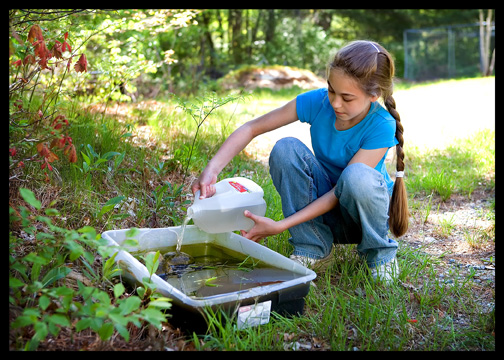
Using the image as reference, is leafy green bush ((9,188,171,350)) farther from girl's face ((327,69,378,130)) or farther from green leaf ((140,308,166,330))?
girl's face ((327,69,378,130))

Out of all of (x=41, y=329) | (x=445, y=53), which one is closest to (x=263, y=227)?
(x=41, y=329)

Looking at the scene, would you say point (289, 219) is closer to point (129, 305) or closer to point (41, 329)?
point (129, 305)

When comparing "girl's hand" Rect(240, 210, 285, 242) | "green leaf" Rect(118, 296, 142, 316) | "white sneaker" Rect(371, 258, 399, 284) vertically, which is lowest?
"white sneaker" Rect(371, 258, 399, 284)

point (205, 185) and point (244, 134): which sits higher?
point (244, 134)

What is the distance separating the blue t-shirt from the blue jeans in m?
0.08

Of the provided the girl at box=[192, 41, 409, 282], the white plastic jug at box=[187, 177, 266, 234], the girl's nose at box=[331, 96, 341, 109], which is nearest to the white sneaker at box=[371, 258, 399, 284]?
the girl at box=[192, 41, 409, 282]

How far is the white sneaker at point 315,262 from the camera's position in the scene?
244 centimetres

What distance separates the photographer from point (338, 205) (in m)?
2.50

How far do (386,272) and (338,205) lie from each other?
378 millimetres

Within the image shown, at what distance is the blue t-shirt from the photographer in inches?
93.0

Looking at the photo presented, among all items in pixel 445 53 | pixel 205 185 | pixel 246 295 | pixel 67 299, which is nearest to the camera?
pixel 67 299

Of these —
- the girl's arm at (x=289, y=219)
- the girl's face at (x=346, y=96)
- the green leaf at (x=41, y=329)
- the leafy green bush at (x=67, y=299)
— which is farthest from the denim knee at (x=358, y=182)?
the green leaf at (x=41, y=329)

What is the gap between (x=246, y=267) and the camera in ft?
7.61

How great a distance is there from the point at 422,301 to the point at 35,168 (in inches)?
77.2
